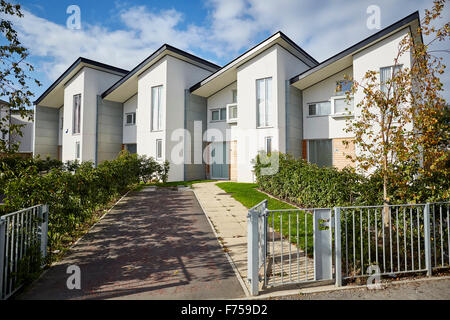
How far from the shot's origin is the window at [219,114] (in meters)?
19.0

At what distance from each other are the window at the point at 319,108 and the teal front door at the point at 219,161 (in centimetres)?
591

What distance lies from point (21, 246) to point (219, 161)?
15.1 meters

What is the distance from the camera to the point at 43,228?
4.71 meters

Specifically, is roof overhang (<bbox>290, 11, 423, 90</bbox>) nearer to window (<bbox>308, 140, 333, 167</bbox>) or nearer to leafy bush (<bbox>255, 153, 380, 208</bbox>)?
window (<bbox>308, 140, 333, 167</bbox>)

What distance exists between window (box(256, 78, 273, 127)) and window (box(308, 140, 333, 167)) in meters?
3.34

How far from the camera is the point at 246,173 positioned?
634 inches

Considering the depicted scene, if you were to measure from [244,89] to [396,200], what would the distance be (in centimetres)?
1229

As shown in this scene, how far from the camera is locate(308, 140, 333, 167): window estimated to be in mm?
16031

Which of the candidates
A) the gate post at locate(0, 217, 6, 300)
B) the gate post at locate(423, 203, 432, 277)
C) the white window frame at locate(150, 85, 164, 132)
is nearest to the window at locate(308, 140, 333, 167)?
the white window frame at locate(150, 85, 164, 132)

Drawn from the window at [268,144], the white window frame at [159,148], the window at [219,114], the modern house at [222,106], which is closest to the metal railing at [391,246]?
the modern house at [222,106]

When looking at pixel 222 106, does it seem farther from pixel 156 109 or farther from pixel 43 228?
pixel 43 228

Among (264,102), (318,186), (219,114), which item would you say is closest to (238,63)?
(264,102)

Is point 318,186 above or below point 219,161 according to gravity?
below
